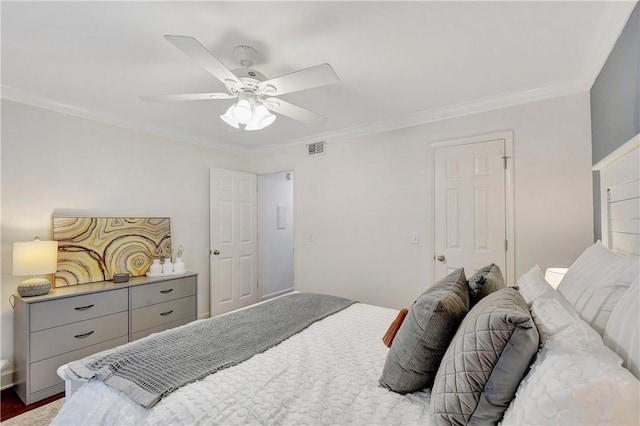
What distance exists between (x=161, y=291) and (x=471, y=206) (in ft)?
10.4

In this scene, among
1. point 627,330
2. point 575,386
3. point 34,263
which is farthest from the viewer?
point 34,263

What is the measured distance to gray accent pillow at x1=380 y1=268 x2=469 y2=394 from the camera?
1095 mm

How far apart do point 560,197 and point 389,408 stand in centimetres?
236

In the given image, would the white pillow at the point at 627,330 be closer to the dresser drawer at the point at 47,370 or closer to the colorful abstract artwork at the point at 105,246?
the dresser drawer at the point at 47,370

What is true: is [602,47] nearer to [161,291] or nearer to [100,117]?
[161,291]

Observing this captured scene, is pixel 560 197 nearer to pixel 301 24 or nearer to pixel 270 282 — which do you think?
pixel 301 24

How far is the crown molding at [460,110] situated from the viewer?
2400 millimetres

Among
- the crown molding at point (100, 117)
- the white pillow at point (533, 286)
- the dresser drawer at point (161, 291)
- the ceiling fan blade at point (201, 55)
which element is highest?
the crown molding at point (100, 117)

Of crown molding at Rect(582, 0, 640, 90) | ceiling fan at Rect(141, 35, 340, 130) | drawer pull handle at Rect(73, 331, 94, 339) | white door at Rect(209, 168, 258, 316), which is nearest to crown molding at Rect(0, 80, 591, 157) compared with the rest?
crown molding at Rect(582, 0, 640, 90)

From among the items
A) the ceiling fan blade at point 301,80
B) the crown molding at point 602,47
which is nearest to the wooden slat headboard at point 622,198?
the crown molding at point 602,47

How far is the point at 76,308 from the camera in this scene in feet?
7.97

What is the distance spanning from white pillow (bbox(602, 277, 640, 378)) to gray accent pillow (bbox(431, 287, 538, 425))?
0.21 m

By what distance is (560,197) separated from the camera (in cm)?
243

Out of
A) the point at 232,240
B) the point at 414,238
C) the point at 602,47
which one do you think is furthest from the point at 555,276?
the point at 232,240
